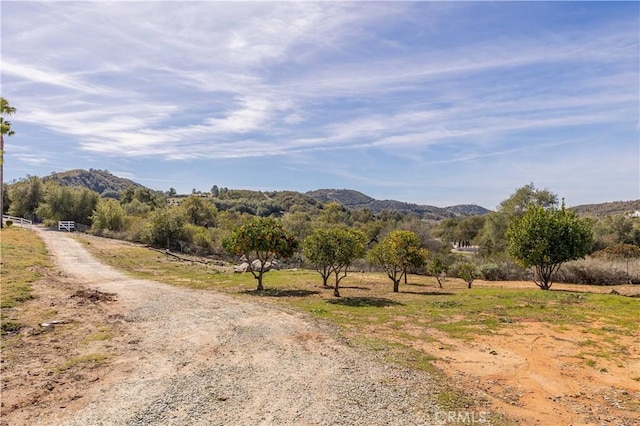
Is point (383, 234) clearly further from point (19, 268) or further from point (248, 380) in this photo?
point (248, 380)

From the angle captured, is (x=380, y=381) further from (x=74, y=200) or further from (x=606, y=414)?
(x=74, y=200)

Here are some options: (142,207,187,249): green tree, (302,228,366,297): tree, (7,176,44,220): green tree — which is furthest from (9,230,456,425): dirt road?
(7,176,44,220): green tree

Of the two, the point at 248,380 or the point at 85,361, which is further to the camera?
the point at 85,361

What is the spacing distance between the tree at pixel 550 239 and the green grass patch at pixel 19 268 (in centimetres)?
2965

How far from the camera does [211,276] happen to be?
3194 centimetres

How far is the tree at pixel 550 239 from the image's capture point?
1037 inches

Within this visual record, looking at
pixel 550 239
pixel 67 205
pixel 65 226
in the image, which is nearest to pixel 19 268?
pixel 550 239

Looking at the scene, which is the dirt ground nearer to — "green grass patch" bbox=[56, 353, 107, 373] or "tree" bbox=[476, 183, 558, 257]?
"green grass patch" bbox=[56, 353, 107, 373]

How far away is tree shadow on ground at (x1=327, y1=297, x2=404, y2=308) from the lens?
67.3 feet

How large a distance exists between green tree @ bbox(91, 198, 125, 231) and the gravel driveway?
5200cm

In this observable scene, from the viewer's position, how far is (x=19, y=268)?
24.1 meters

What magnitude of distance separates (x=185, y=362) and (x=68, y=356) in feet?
11.3

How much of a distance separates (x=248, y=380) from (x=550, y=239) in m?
24.6

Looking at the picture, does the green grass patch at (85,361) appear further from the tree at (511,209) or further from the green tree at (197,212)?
the green tree at (197,212)
